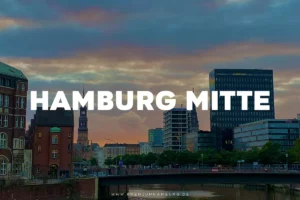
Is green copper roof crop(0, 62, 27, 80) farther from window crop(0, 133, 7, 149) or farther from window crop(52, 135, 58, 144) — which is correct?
window crop(52, 135, 58, 144)

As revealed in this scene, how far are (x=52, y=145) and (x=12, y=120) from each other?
731 inches

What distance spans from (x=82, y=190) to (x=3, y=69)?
31.1 m

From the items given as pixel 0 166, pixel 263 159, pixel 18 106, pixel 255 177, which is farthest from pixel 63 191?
pixel 263 159

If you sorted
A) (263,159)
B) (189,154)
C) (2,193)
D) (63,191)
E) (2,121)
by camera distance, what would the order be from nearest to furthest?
(2,193) < (63,191) < (2,121) < (263,159) < (189,154)

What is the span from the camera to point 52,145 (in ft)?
366

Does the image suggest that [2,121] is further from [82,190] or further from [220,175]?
[220,175]

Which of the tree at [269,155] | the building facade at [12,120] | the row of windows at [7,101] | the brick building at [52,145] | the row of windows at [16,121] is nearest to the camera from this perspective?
the building facade at [12,120]

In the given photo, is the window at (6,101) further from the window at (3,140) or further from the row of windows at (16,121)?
the window at (3,140)

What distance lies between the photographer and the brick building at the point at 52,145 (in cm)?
11038

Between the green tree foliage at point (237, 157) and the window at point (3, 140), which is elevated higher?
the window at point (3, 140)

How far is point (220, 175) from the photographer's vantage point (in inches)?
3691

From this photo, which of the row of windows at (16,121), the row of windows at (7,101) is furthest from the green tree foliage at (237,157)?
the row of windows at (7,101)

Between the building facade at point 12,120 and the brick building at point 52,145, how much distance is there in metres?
12.0

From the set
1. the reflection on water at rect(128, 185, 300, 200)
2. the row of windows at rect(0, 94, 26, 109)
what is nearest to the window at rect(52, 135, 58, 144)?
the row of windows at rect(0, 94, 26, 109)
